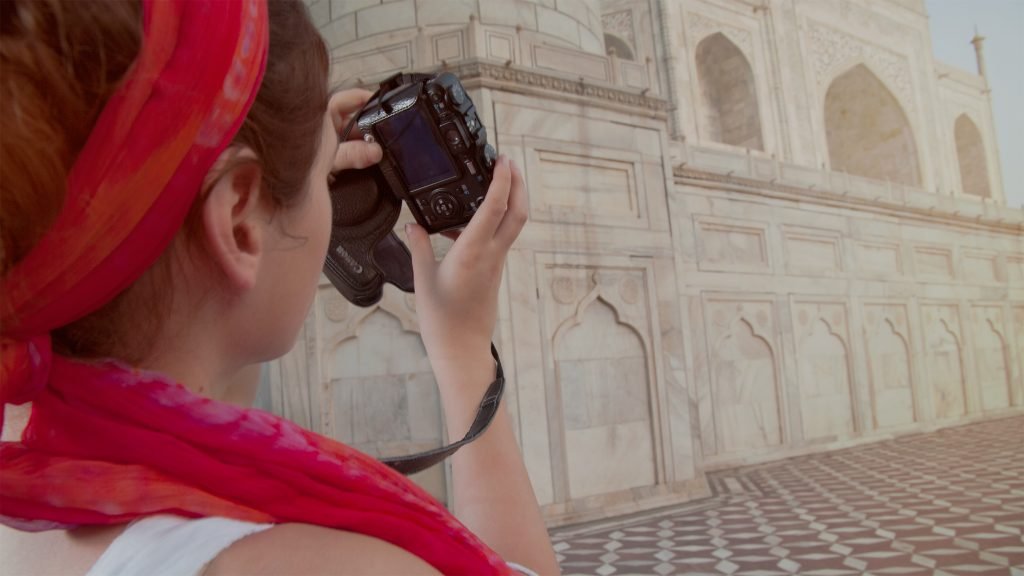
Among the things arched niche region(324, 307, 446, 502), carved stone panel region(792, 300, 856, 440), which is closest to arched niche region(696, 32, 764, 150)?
carved stone panel region(792, 300, 856, 440)

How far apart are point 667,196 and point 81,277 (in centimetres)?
415

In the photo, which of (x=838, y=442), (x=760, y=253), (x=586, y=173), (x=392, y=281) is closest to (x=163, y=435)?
(x=392, y=281)

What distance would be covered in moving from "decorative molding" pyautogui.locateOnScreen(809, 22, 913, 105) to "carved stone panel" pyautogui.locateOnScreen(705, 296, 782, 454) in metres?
7.88

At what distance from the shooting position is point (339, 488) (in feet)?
1.29

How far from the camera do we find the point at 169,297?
0.41 meters

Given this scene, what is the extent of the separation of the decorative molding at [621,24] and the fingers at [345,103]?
1070cm

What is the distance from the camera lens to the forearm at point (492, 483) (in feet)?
2.03

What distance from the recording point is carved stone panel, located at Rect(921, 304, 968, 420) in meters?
7.31

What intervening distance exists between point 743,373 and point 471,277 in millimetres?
5496

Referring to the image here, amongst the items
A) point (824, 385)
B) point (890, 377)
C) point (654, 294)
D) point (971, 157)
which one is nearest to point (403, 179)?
point (654, 294)

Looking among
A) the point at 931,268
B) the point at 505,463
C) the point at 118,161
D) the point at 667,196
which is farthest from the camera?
the point at 931,268

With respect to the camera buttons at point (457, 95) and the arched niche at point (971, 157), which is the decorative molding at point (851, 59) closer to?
the arched niche at point (971, 157)

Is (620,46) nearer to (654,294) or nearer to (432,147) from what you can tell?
(654,294)

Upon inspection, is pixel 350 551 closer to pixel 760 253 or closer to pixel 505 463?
pixel 505 463
